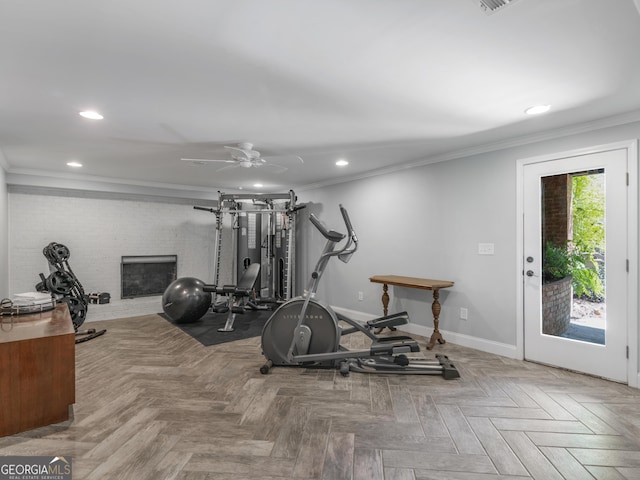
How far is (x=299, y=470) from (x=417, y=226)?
3330 millimetres

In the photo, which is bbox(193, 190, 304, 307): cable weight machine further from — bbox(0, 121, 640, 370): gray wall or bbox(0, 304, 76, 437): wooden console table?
bbox(0, 304, 76, 437): wooden console table

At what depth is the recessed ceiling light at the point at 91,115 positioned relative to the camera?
272 cm

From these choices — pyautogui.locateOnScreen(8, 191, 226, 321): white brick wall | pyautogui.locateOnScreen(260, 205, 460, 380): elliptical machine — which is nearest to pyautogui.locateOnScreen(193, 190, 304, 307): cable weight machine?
pyautogui.locateOnScreen(8, 191, 226, 321): white brick wall

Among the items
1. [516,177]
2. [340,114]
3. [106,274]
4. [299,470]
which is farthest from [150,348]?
[516,177]

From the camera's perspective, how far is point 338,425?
2.21 m

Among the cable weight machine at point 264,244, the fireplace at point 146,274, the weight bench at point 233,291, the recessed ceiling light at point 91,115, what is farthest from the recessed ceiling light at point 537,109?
the fireplace at point 146,274

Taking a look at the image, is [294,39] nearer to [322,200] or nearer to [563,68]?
[563,68]

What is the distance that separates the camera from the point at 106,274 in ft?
18.0

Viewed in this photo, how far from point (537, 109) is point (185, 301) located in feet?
15.4

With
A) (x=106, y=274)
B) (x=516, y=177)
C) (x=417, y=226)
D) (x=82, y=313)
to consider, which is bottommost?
(x=82, y=313)

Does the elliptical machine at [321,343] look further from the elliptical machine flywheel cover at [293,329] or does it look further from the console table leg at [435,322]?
the console table leg at [435,322]

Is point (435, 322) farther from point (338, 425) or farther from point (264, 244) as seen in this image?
point (264, 244)

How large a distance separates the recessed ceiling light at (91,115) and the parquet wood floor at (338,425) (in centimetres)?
226

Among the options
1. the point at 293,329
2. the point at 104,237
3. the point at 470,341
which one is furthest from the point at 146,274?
the point at 470,341
